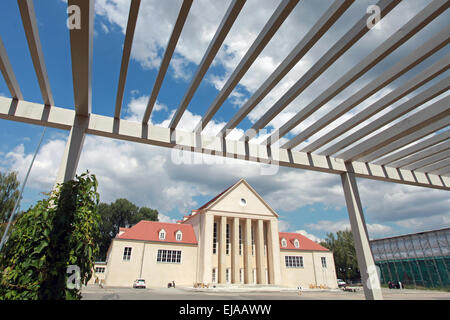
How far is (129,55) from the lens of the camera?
8.17 ft

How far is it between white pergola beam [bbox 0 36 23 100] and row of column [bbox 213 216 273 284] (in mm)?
22466

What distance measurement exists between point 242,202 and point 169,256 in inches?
351

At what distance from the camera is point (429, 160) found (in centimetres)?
489

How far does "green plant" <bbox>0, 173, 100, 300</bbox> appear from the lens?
1.90 m

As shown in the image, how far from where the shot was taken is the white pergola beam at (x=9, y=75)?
2.52 meters

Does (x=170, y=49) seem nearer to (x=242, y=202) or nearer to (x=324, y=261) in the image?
(x=242, y=202)

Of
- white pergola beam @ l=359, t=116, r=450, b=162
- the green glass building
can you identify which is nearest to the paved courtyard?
the green glass building

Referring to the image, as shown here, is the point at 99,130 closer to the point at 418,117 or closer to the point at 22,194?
the point at 418,117

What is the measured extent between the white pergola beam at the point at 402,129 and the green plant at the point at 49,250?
4368mm

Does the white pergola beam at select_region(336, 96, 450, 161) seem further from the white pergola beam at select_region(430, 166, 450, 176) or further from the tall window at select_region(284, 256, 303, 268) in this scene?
the tall window at select_region(284, 256, 303, 268)

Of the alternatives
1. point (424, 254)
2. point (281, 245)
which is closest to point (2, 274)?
point (281, 245)

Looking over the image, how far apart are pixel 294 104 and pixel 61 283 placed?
3430mm

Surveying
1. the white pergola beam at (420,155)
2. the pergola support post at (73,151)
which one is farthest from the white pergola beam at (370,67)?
the pergola support post at (73,151)

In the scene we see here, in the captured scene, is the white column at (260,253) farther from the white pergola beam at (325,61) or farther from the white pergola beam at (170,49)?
the white pergola beam at (170,49)
